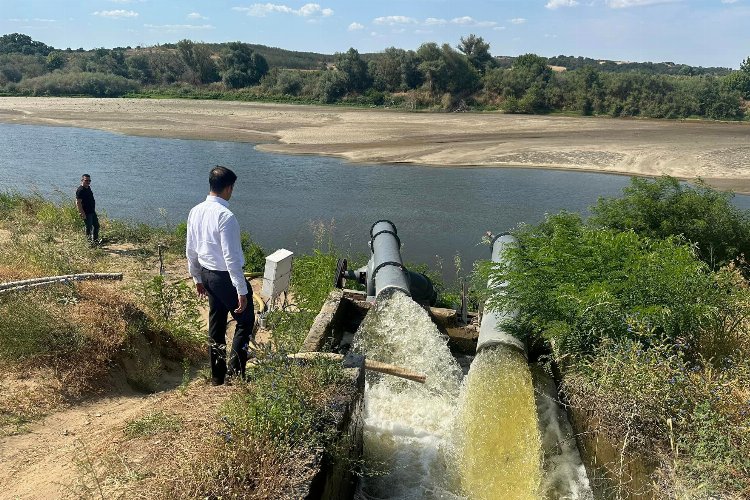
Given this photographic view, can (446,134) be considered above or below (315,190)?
above

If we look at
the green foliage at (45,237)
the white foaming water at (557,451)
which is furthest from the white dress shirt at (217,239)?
the green foliage at (45,237)

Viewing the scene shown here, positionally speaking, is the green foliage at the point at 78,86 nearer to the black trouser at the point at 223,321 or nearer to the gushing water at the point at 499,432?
the black trouser at the point at 223,321

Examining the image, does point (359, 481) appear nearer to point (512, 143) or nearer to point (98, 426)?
point (98, 426)

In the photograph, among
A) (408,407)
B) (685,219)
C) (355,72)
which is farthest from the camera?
(355,72)

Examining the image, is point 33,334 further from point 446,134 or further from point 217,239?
point 446,134

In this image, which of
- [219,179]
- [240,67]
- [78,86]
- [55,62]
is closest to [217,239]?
[219,179]

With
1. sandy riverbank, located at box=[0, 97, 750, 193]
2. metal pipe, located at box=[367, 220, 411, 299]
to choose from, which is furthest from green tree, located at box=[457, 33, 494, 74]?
metal pipe, located at box=[367, 220, 411, 299]

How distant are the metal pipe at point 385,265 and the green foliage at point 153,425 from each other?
3701 millimetres

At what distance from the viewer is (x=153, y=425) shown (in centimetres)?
423

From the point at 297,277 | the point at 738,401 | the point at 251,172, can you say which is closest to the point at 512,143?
the point at 251,172

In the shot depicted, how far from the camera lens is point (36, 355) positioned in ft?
17.6

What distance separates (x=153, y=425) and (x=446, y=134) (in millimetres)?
31415

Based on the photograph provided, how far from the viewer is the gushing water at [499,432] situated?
511 cm

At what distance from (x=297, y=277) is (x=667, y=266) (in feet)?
22.9
